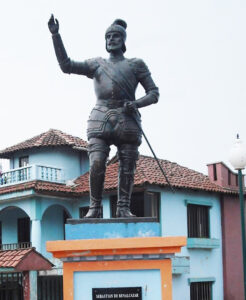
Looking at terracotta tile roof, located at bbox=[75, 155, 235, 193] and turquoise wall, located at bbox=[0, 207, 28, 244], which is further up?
terracotta tile roof, located at bbox=[75, 155, 235, 193]

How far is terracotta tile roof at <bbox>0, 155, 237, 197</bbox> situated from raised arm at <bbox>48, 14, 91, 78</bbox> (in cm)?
1310

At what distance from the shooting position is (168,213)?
854 inches

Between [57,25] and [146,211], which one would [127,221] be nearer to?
[57,25]

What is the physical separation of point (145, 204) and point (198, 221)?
354cm

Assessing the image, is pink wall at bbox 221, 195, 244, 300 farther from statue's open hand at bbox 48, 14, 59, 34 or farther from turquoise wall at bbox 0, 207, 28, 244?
statue's open hand at bbox 48, 14, 59, 34

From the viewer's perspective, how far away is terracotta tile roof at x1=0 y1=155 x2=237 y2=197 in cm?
2125

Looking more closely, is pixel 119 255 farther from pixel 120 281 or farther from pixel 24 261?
pixel 24 261

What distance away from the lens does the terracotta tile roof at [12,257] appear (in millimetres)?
19317

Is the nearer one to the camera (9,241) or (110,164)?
(110,164)

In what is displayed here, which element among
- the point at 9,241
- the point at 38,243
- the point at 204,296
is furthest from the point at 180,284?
the point at 9,241

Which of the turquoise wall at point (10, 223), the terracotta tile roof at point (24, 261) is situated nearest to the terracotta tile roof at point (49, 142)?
the turquoise wall at point (10, 223)

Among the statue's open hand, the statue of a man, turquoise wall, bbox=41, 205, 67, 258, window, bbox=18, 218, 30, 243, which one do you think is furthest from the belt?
window, bbox=18, 218, 30, 243

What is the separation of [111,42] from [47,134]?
64.5 ft

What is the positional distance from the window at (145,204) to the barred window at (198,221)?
210 centimetres
